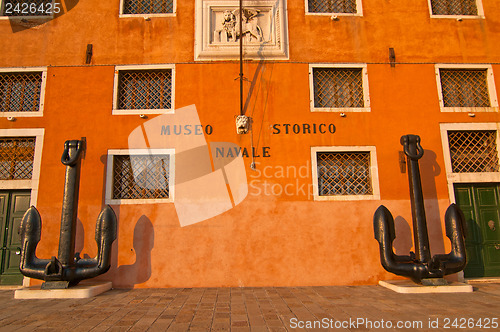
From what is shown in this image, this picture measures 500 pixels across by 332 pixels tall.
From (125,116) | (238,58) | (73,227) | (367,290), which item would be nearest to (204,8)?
(238,58)

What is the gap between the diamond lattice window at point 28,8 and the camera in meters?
7.17

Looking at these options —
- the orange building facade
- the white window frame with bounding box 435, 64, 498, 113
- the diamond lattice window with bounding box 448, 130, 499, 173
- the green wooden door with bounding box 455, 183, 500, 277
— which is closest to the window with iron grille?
the orange building facade

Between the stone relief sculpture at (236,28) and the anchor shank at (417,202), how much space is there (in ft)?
12.3

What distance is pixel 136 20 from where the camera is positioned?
23.2 feet

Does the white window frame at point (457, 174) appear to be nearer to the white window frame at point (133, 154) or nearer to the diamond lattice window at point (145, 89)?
the white window frame at point (133, 154)

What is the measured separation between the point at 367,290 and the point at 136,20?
23.4 feet

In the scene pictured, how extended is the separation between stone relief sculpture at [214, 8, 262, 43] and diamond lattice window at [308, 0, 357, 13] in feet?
4.49

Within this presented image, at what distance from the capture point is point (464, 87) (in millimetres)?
7023

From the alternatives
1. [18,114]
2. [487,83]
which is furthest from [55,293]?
[487,83]

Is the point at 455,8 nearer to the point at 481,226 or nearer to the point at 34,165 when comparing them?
the point at 481,226

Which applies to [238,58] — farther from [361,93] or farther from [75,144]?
[75,144]

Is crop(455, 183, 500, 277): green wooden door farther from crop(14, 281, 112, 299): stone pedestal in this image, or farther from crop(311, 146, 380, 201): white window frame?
crop(14, 281, 112, 299): stone pedestal

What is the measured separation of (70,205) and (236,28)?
15.8ft

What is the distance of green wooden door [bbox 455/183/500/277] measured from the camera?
6.30 m
